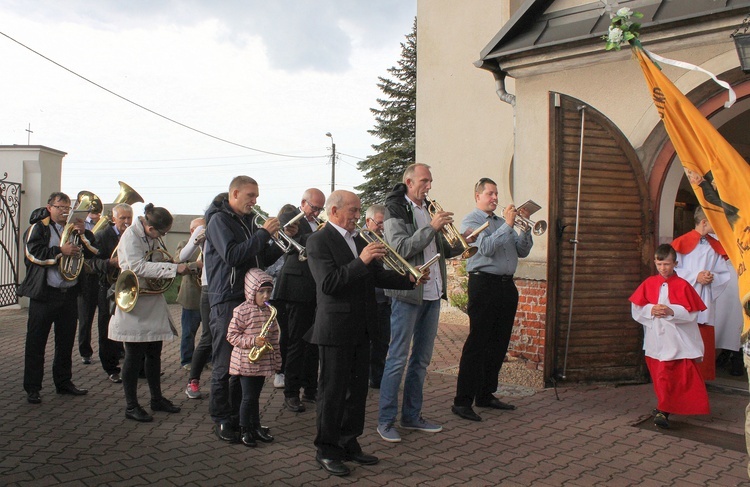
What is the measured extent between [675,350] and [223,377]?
158 inches

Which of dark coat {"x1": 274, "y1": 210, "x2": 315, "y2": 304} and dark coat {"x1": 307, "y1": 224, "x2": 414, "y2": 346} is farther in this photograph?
dark coat {"x1": 274, "y1": 210, "x2": 315, "y2": 304}

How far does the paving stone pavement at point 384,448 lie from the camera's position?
14.5 ft

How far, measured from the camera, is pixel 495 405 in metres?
6.34

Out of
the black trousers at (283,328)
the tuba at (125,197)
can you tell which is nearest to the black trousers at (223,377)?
the black trousers at (283,328)

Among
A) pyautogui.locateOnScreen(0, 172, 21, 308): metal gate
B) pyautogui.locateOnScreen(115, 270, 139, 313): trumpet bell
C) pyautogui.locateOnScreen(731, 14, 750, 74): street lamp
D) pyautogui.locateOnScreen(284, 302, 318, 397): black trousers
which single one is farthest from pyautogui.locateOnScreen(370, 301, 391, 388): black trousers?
pyautogui.locateOnScreen(0, 172, 21, 308): metal gate

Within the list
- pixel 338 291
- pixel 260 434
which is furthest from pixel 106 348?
pixel 338 291

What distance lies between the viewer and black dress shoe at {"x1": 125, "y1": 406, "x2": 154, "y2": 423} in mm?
5605

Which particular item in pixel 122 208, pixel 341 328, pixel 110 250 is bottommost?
pixel 341 328

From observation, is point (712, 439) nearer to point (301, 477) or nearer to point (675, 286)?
point (675, 286)

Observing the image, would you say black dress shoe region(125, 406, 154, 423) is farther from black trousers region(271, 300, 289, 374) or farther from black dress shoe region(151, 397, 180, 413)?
black trousers region(271, 300, 289, 374)

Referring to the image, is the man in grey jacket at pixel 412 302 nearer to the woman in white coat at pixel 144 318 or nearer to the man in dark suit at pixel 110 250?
the woman in white coat at pixel 144 318

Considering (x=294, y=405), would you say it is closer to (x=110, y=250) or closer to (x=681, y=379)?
(x=110, y=250)

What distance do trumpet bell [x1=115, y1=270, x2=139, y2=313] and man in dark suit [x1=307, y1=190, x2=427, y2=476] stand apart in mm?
2023

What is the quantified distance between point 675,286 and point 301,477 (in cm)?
389
